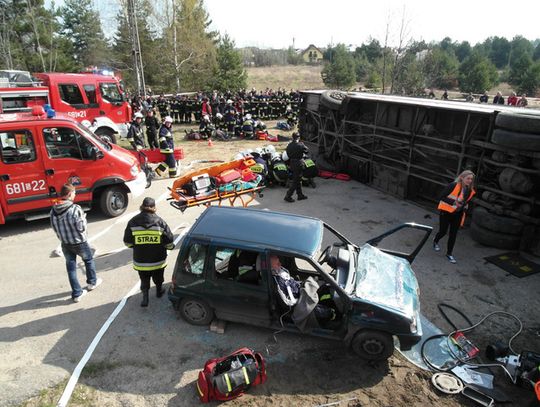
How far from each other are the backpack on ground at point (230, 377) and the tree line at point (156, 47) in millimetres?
31414

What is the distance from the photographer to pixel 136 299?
564 cm

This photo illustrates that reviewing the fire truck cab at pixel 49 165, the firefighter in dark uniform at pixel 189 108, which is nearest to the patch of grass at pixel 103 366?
the fire truck cab at pixel 49 165

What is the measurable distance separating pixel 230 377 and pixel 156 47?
1477 inches

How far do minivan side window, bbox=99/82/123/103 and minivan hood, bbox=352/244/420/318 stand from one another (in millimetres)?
13480

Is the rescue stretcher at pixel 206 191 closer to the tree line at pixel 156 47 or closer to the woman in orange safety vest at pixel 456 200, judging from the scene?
the woman in orange safety vest at pixel 456 200

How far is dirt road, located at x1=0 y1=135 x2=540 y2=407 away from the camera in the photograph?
159 inches

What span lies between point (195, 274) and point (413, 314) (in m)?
2.62

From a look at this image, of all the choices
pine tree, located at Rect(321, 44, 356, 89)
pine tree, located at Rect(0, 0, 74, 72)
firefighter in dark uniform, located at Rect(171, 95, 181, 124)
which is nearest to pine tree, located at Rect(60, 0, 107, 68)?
pine tree, located at Rect(0, 0, 74, 72)

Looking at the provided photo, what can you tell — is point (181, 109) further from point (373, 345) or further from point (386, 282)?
point (373, 345)

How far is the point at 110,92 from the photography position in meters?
15.2

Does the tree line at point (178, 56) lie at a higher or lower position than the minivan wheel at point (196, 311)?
higher

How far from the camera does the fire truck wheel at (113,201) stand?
852 centimetres

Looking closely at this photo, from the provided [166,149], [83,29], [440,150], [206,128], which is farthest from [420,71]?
[83,29]

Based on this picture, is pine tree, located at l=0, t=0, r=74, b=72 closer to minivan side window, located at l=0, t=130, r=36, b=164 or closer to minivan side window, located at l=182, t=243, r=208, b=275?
minivan side window, located at l=0, t=130, r=36, b=164
